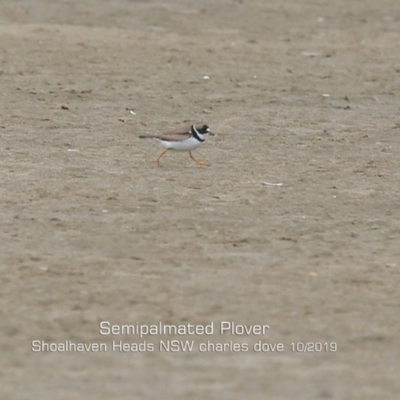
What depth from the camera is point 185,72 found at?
14.1 m

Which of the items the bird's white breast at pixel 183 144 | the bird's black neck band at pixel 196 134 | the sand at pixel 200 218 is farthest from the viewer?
the bird's black neck band at pixel 196 134

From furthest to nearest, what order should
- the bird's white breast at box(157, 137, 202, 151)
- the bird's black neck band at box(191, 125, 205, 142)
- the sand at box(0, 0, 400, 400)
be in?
the bird's black neck band at box(191, 125, 205, 142) < the bird's white breast at box(157, 137, 202, 151) < the sand at box(0, 0, 400, 400)

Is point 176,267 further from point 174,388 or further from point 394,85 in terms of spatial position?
point 394,85

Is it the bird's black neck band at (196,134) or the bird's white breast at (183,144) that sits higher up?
the bird's black neck band at (196,134)

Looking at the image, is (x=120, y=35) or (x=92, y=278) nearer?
(x=92, y=278)

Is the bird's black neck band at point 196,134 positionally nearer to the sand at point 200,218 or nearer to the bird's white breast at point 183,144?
the bird's white breast at point 183,144

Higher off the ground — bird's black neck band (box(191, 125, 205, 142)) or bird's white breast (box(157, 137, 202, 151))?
bird's black neck band (box(191, 125, 205, 142))

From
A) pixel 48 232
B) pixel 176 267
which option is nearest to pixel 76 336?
pixel 176 267

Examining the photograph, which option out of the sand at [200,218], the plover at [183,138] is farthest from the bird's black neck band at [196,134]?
the sand at [200,218]

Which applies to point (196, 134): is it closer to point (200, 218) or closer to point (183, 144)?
point (183, 144)

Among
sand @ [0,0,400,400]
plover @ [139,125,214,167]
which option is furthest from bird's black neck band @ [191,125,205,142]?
sand @ [0,0,400,400]

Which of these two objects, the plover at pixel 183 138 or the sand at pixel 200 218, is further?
the plover at pixel 183 138

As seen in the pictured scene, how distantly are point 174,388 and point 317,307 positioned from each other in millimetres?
1405

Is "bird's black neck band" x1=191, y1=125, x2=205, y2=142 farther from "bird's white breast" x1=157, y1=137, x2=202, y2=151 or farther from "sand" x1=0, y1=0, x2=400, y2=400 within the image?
"sand" x1=0, y1=0, x2=400, y2=400
